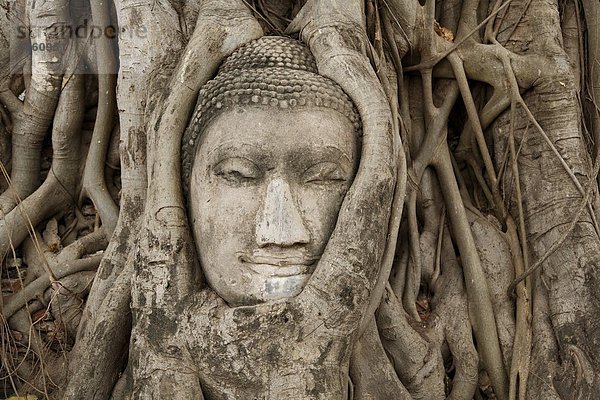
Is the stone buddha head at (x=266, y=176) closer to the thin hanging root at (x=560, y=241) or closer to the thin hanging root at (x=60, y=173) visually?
the thin hanging root at (x=560, y=241)

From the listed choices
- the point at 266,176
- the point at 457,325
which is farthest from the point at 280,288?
the point at 457,325

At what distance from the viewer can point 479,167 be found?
129 inches

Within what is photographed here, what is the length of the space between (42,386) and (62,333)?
0.76ft

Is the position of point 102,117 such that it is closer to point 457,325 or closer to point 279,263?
point 279,263

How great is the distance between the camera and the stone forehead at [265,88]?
2410 mm

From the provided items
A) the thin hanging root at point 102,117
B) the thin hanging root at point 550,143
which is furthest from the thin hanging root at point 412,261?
the thin hanging root at point 102,117

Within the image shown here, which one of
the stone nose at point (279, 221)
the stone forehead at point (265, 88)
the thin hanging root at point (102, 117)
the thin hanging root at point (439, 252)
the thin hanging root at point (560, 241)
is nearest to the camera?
the stone nose at point (279, 221)

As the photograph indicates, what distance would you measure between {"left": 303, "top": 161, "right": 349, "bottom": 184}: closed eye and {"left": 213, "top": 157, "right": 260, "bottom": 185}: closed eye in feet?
0.58

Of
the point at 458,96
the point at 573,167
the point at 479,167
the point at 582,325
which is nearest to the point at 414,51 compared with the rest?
the point at 458,96

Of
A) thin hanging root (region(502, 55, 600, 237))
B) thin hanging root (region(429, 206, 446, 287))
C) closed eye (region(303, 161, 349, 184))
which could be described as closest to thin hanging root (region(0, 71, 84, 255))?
closed eye (region(303, 161, 349, 184))

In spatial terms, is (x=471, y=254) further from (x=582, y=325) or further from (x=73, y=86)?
(x=73, y=86)

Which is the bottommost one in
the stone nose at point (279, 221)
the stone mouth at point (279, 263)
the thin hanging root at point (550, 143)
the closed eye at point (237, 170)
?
the stone mouth at point (279, 263)

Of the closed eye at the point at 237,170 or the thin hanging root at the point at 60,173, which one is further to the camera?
the thin hanging root at the point at 60,173

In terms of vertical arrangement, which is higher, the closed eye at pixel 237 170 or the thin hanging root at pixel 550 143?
the thin hanging root at pixel 550 143
